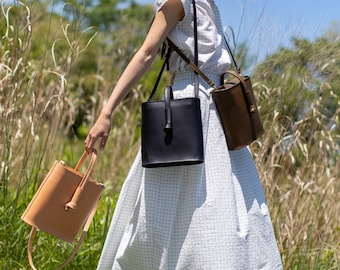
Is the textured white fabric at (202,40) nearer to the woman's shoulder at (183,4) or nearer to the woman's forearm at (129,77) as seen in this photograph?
the woman's shoulder at (183,4)

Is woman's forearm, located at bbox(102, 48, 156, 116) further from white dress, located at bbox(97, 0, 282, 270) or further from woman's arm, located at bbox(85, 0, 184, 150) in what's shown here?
white dress, located at bbox(97, 0, 282, 270)

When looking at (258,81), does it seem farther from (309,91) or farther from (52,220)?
(52,220)

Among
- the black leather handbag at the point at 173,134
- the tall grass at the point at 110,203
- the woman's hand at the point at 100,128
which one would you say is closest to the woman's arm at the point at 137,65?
the woman's hand at the point at 100,128

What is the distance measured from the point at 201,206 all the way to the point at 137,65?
1.66ft

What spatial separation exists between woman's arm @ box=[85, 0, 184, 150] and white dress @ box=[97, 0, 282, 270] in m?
0.06

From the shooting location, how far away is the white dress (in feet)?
8.50

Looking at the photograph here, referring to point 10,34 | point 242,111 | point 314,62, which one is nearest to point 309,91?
point 314,62

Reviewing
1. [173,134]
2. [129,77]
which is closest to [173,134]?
[173,134]

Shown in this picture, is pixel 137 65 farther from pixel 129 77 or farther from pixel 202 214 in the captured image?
pixel 202 214

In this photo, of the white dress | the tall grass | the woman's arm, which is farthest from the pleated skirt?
the tall grass

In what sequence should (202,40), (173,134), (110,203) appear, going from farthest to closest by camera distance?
(110,203) → (202,40) → (173,134)

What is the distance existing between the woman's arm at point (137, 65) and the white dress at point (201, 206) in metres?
0.06

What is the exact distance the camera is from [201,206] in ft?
8.52

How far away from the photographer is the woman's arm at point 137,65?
260 cm
